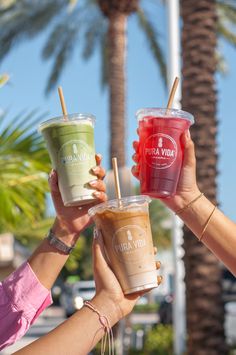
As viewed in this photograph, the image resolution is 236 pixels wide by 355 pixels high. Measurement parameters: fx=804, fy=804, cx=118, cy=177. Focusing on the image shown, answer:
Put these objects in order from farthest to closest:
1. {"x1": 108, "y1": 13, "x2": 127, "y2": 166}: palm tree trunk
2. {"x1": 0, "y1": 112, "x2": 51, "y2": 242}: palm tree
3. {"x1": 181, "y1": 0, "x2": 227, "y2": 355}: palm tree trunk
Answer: {"x1": 108, "y1": 13, "x2": 127, "y2": 166}: palm tree trunk < {"x1": 181, "y1": 0, "x2": 227, "y2": 355}: palm tree trunk < {"x1": 0, "y1": 112, "x2": 51, "y2": 242}: palm tree

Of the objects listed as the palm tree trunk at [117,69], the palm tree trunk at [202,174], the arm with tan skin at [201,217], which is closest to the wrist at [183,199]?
the arm with tan skin at [201,217]

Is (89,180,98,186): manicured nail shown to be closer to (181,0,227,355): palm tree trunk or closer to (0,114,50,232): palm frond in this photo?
(0,114,50,232): palm frond

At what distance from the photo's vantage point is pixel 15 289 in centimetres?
230

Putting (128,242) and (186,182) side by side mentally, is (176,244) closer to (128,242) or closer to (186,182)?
(186,182)

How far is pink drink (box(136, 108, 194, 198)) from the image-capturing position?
206 centimetres

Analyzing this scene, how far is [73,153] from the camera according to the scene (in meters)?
2.10

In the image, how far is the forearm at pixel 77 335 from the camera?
1.78m

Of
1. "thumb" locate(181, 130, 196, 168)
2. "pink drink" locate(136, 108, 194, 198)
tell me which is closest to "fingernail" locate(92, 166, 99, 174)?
"pink drink" locate(136, 108, 194, 198)

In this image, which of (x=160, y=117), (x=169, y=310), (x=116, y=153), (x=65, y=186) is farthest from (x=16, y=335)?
(x=169, y=310)

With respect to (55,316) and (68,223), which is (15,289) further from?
(55,316)

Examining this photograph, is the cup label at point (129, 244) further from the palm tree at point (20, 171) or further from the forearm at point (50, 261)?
the palm tree at point (20, 171)

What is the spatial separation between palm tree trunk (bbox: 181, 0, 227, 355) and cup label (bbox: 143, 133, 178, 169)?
6195mm

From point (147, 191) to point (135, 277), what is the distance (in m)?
0.30

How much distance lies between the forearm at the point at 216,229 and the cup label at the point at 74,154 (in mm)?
303
